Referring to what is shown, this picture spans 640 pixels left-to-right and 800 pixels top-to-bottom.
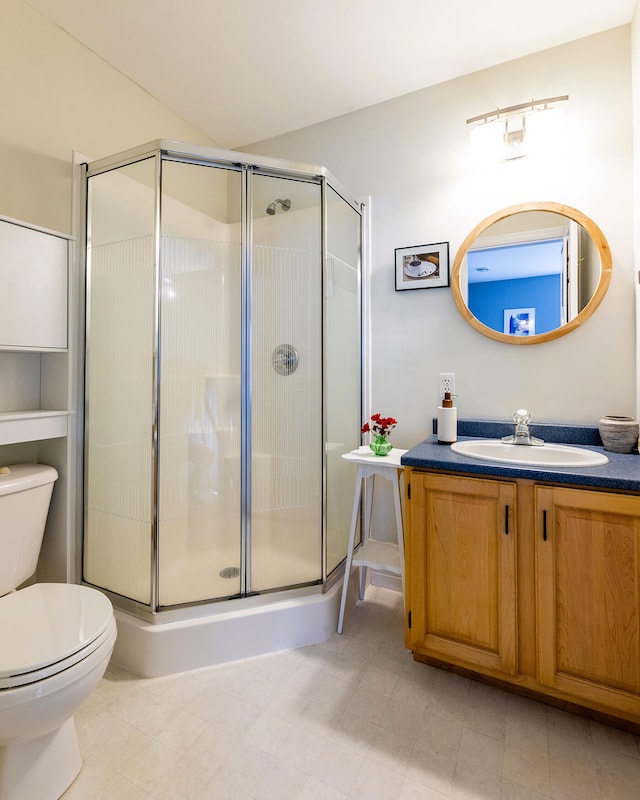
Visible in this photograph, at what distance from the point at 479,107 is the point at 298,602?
2490mm

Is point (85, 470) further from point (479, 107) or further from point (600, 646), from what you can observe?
point (479, 107)

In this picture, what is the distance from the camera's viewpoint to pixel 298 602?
5.87 feet

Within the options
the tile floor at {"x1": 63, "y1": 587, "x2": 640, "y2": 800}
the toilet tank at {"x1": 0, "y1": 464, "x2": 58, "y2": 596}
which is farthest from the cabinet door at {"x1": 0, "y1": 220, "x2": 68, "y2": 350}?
the tile floor at {"x1": 63, "y1": 587, "x2": 640, "y2": 800}

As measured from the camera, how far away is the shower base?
1.59 metres

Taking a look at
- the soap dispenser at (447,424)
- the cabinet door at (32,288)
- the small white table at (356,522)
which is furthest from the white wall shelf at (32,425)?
the soap dispenser at (447,424)

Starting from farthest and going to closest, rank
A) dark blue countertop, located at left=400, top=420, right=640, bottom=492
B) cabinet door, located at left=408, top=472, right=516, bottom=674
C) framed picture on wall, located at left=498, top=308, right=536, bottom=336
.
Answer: framed picture on wall, located at left=498, top=308, right=536, bottom=336 < cabinet door, located at left=408, top=472, right=516, bottom=674 < dark blue countertop, located at left=400, top=420, right=640, bottom=492

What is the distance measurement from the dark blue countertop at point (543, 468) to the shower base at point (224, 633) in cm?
82

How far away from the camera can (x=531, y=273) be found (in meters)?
1.91

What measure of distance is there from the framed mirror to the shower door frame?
0.73 meters

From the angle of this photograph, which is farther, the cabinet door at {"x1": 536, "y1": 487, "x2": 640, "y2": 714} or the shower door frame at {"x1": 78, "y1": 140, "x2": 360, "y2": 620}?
the shower door frame at {"x1": 78, "y1": 140, "x2": 360, "y2": 620}

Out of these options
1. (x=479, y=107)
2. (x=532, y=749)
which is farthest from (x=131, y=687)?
(x=479, y=107)

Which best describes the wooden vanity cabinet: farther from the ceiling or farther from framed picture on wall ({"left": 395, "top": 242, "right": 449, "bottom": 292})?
the ceiling

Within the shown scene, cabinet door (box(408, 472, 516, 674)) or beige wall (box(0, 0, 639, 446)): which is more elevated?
beige wall (box(0, 0, 639, 446))

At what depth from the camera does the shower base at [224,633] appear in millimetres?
1589
